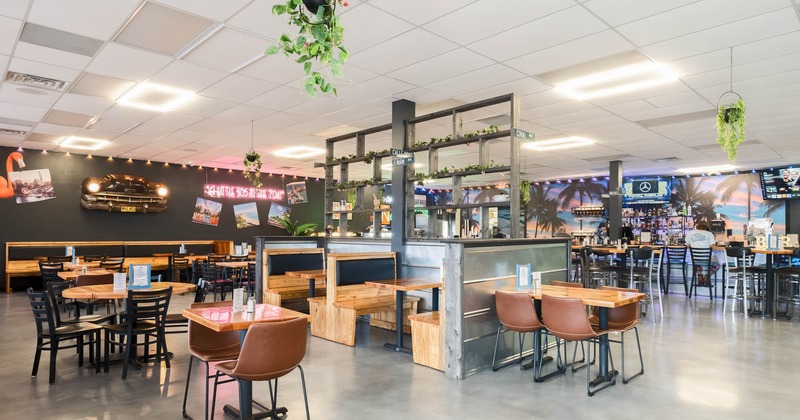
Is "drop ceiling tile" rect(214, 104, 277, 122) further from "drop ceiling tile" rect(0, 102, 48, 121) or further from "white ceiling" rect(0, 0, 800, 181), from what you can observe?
"drop ceiling tile" rect(0, 102, 48, 121)

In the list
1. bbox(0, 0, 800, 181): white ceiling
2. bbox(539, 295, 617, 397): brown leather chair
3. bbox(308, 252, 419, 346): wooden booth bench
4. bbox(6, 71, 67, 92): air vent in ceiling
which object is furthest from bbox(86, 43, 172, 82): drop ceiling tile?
bbox(539, 295, 617, 397): brown leather chair

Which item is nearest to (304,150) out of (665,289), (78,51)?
(78,51)

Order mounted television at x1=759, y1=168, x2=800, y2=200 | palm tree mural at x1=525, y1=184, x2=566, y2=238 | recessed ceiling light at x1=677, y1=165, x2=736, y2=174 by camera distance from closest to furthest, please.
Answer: mounted television at x1=759, y1=168, x2=800, y2=200, recessed ceiling light at x1=677, y1=165, x2=736, y2=174, palm tree mural at x1=525, y1=184, x2=566, y2=238

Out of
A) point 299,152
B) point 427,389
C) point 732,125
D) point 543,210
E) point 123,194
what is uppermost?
point 299,152

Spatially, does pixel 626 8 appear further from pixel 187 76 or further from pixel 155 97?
pixel 155 97

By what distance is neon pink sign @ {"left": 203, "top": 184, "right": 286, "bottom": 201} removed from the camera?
552 inches

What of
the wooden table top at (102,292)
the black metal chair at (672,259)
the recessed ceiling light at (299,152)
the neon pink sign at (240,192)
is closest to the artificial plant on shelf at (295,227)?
the neon pink sign at (240,192)

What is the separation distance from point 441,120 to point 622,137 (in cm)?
397

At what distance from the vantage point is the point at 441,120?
799 cm

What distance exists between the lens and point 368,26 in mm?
4438

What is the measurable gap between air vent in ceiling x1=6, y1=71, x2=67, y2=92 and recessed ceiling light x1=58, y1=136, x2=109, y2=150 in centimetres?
386

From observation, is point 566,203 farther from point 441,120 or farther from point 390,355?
point 390,355

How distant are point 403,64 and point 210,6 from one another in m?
2.17

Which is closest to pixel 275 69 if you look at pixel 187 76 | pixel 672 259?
pixel 187 76
